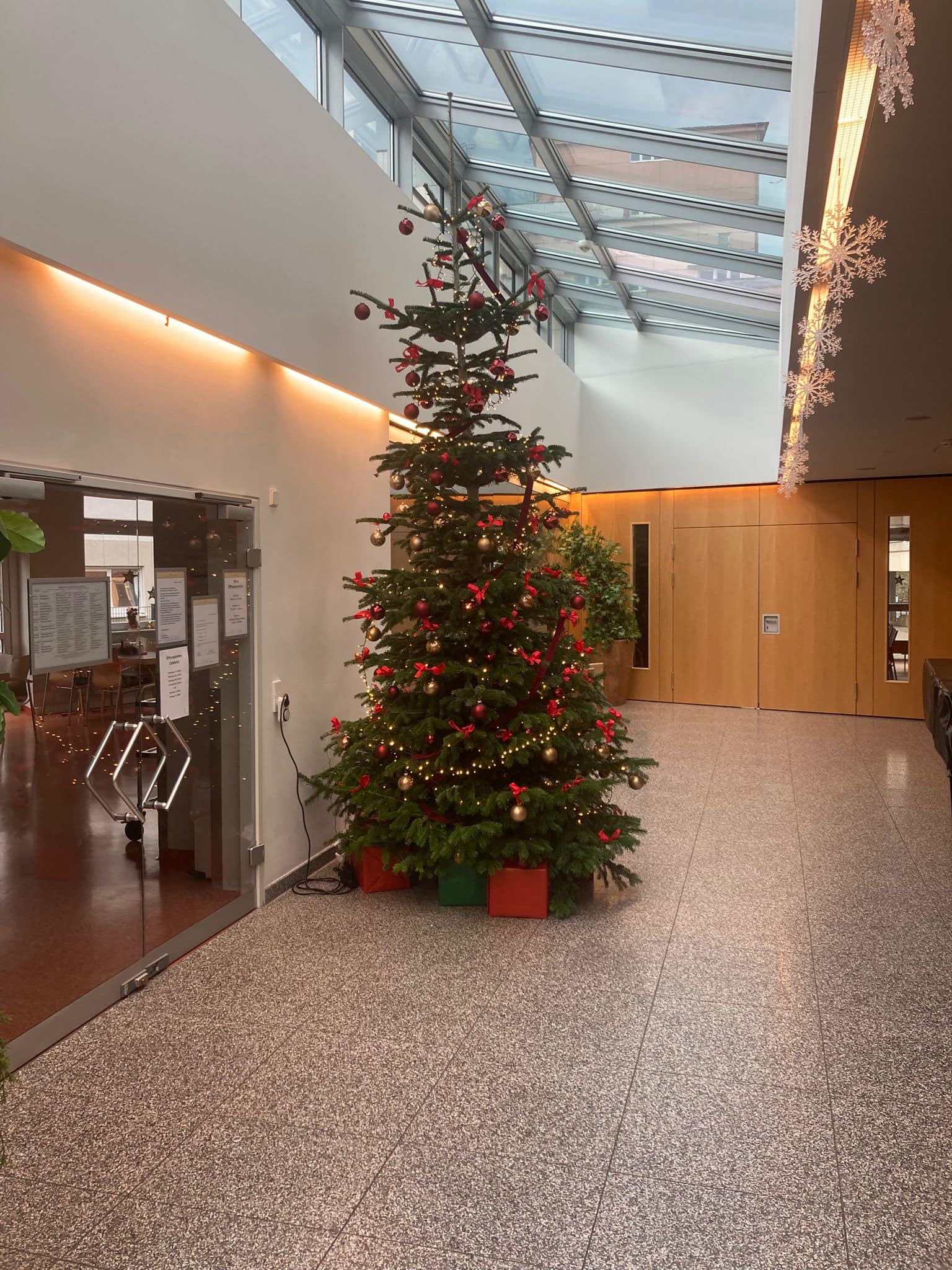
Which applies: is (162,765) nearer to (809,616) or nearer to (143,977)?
(143,977)

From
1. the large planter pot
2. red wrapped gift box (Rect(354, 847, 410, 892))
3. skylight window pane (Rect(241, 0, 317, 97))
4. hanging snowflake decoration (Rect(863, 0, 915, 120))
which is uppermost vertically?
skylight window pane (Rect(241, 0, 317, 97))

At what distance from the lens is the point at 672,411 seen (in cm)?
1181

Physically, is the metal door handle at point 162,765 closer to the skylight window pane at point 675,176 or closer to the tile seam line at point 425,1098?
the tile seam line at point 425,1098

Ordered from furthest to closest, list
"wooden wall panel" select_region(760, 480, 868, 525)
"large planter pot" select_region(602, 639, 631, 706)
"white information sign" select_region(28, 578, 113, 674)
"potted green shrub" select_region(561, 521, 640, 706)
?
"large planter pot" select_region(602, 639, 631, 706), "wooden wall panel" select_region(760, 480, 868, 525), "potted green shrub" select_region(561, 521, 640, 706), "white information sign" select_region(28, 578, 113, 674)

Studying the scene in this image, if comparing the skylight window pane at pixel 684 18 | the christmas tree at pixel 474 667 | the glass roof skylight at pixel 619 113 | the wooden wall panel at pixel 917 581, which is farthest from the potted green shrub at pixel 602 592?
the skylight window pane at pixel 684 18

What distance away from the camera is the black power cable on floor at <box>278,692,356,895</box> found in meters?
4.88

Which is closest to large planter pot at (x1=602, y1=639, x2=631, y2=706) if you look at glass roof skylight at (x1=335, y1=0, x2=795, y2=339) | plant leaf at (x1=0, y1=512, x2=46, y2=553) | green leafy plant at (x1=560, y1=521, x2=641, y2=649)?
green leafy plant at (x1=560, y1=521, x2=641, y2=649)

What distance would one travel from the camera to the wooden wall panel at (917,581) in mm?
10617

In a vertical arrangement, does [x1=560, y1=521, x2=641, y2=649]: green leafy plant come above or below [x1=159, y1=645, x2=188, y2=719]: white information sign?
above

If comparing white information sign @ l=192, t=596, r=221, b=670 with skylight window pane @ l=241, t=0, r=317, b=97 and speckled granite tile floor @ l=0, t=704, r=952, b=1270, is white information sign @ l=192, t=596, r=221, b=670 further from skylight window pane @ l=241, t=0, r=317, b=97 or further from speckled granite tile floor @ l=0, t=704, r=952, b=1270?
skylight window pane @ l=241, t=0, r=317, b=97

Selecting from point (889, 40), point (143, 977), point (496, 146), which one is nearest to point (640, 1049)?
point (143, 977)

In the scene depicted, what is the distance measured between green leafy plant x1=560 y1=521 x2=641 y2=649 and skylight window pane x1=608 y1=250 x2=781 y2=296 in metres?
3.14

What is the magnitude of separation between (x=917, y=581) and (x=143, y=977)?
10028mm

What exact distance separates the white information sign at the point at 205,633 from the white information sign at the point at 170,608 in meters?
0.07
